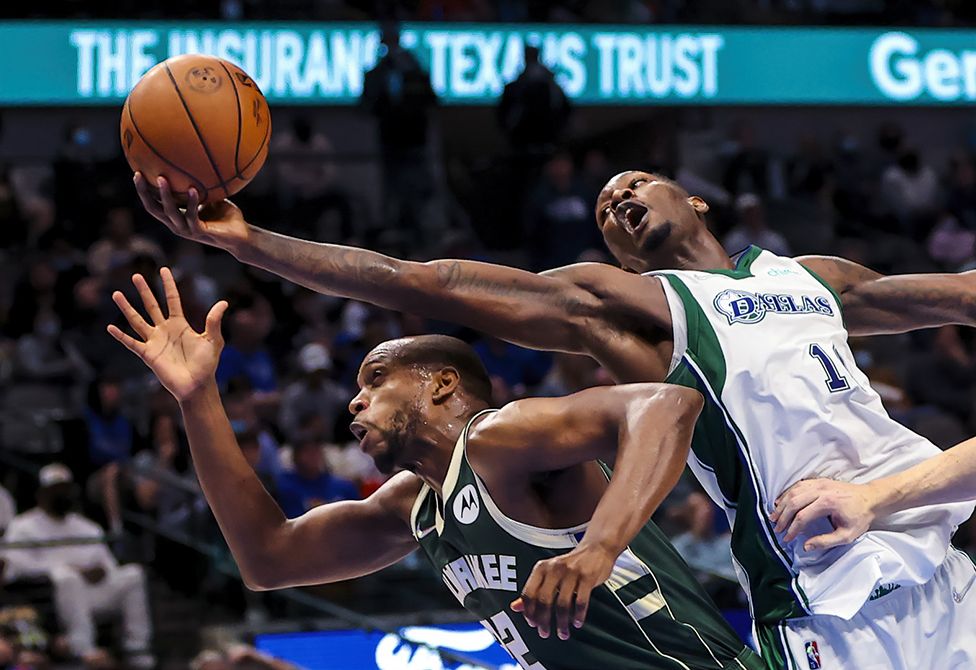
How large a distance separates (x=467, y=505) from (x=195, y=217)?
3.35 ft

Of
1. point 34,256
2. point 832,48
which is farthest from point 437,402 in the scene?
point 832,48

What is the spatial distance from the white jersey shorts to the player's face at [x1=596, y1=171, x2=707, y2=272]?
3.55ft

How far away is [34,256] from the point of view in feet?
37.5

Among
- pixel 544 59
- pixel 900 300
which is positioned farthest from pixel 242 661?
pixel 544 59

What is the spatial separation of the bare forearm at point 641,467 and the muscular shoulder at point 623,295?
1.77 feet

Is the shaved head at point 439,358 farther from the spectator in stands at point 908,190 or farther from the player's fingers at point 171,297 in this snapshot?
the spectator in stands at point 908,190

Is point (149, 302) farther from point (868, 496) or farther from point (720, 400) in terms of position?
point (868, 496)

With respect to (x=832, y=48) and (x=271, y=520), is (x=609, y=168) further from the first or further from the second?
(x=271, y=520)

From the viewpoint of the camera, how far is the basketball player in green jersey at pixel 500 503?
300 centimetres

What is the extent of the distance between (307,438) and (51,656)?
2.04 metres

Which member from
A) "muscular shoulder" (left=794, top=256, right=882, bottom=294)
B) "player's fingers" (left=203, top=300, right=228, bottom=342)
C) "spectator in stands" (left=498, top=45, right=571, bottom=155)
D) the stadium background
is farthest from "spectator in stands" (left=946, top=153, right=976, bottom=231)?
"player's fingers" (left=203, top=300, right=228, bottom=342)

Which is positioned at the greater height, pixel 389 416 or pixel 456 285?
pixel 456 285

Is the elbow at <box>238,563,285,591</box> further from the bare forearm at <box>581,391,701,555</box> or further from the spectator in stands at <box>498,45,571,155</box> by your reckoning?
the spectator in stands at <box>498,45,571,155</box>

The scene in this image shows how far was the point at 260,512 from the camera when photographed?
12.8 ft
